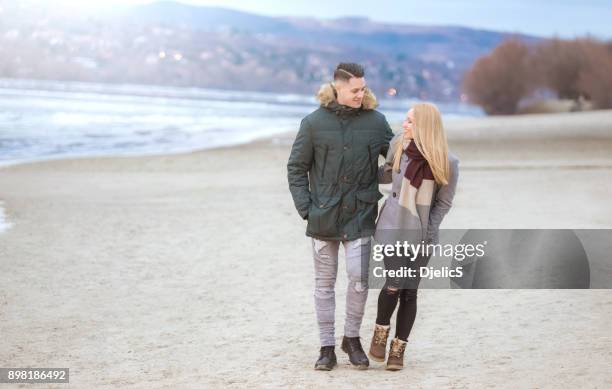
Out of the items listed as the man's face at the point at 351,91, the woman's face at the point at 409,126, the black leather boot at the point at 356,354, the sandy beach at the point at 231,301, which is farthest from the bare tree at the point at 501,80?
the woman's face at the point at 409,126

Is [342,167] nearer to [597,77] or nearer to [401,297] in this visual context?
[401,297]

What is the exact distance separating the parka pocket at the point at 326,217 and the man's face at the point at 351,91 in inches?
19.7

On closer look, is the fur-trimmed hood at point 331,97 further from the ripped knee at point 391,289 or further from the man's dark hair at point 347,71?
the ripped knee at point 391,289

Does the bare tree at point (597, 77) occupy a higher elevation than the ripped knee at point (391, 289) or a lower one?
lower

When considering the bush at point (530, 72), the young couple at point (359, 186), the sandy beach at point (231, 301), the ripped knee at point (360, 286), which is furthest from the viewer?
the bush at point (530, 72)

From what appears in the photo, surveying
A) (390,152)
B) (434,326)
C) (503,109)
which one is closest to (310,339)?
(434,326)

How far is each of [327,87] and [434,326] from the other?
2.26 meters

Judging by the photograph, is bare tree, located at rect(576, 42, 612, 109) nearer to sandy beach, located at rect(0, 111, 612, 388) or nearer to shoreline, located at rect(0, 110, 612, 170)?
shoreline, located at rect(0, 110, 612, 170)

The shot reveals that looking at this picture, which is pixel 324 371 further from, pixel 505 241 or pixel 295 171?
pixel 505 241

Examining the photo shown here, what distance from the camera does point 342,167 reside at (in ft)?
16.9

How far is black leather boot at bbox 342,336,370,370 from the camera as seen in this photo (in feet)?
17.7

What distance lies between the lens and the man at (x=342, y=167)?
5.14 m

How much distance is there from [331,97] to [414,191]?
674 millimetres

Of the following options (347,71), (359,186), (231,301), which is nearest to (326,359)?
(359,186)
